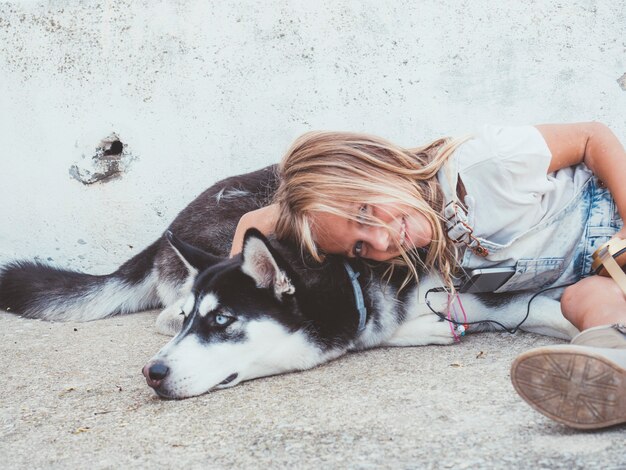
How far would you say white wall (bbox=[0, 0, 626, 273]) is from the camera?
3730 millimetres

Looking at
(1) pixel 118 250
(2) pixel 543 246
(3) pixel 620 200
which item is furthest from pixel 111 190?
(3) pixel 620 200

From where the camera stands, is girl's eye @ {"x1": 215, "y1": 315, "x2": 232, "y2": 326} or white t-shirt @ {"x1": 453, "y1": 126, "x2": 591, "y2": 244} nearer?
girl's eye @ {"x1": 215, "y1": 315, "x2": 232, "y2": 326}

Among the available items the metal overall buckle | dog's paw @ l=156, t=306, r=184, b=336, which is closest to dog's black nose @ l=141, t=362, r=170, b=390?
dog's paw @ l=156, t=306, r=184, b=336

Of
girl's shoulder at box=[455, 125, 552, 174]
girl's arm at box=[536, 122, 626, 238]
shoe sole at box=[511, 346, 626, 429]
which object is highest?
girl's shoulder at box=[455, 125, 552, 174]

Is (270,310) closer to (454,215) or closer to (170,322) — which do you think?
(454,215)

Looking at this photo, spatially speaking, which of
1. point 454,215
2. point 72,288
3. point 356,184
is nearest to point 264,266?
point 356,184

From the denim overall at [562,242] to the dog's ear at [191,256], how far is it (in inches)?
39.4

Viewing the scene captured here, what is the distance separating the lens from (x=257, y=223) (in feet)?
10.2

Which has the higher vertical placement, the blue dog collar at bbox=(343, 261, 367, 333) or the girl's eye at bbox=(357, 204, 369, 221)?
the girl's eye at bbox=(357, 204, 369, 221)

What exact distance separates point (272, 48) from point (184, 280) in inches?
56.5

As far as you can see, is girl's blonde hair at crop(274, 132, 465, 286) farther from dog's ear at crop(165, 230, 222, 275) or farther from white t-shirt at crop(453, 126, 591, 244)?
dog's ear at crop(165, 230, 222, 275)

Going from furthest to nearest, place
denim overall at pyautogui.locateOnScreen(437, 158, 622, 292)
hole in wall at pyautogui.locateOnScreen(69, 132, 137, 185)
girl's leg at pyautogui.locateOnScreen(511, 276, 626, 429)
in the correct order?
hole in wall at pyautogui.locateOnScreen(69, 132, 137, 185) → denim overall at pyautogui.locateOnScreen(437, 158, 622, 292) → girl's leg at pyautogui.locateOnScreen(511, 276, 626, 429)

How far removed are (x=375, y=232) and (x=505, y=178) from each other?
1.88 ft

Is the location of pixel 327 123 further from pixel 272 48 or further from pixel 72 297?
pixel 72 297
